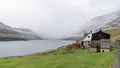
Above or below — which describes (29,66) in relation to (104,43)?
below

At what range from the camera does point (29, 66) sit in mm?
65688

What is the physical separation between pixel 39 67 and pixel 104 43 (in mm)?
43131

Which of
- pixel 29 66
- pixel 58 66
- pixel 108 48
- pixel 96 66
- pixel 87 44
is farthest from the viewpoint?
pixel 87 44

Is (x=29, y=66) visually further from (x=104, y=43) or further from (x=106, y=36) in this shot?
(x=106, y=36)

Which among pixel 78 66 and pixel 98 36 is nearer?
pixel 78 66

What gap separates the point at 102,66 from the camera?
55.6m

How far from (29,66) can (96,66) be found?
60.7 feet

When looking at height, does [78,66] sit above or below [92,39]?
below

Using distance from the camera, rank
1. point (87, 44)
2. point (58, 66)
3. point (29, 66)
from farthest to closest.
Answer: point (87, 44) < point (29, 66) < point (58, 66)

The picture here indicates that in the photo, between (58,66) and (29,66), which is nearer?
(58,66)

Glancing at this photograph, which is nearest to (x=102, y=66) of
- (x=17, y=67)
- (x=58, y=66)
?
(x=58, y=66)

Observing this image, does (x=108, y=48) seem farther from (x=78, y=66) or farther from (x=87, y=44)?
(x=78, y=66)

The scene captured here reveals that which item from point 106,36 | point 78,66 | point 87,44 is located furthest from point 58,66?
point 106,36

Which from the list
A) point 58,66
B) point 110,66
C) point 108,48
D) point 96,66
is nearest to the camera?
point 110,66
